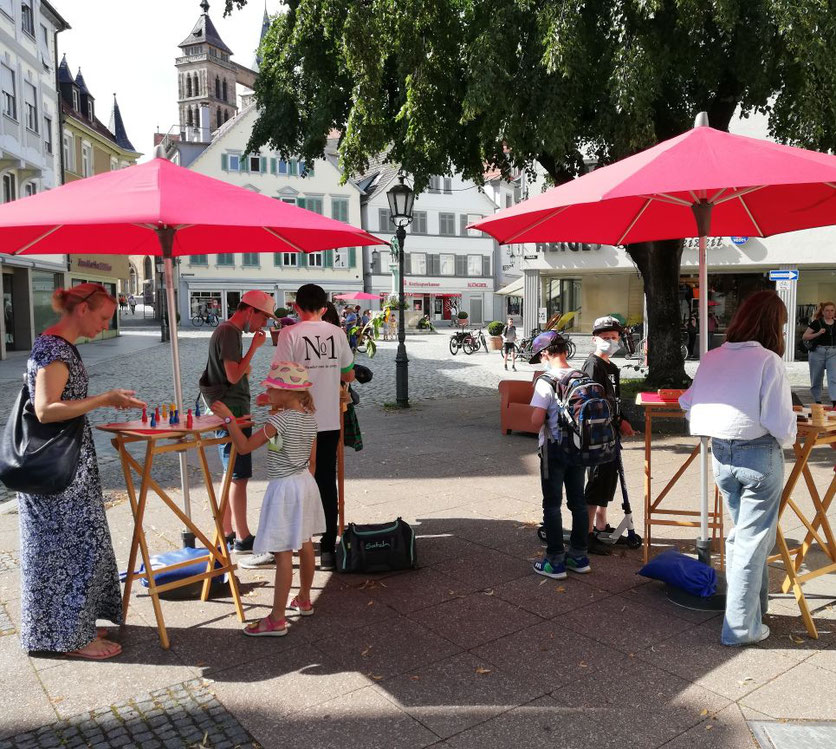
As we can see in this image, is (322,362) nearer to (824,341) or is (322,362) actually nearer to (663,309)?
(663,309)

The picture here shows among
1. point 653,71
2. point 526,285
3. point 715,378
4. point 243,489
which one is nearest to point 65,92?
point 526,285

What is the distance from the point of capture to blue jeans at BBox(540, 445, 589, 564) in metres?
4.74

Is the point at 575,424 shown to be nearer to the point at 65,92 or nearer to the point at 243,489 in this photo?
the point at 243,489

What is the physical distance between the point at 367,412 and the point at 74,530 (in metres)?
9.12

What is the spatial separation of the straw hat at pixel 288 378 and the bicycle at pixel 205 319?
46.2 metres

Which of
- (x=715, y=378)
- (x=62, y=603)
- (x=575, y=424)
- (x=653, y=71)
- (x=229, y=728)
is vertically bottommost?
(x=229, y=728)

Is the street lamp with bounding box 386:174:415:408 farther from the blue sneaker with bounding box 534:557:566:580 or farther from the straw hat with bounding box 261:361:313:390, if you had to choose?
the straw hat with bounding box 261:361:313:390

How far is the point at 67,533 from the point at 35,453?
474mm

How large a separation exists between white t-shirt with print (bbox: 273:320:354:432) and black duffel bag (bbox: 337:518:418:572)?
2.49 ft

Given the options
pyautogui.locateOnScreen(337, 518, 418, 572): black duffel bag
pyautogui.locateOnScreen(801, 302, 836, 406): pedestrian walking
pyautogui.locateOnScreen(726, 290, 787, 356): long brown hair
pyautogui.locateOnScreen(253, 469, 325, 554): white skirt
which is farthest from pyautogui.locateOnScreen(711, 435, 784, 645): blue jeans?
pyautogui.locateOnScreen(801, 302, 836, 406): pedestrian walking

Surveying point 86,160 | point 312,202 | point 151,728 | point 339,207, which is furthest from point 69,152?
point 151,728

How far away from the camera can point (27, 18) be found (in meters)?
25.7

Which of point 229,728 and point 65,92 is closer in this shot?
point 229,728

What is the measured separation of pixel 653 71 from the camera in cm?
865
